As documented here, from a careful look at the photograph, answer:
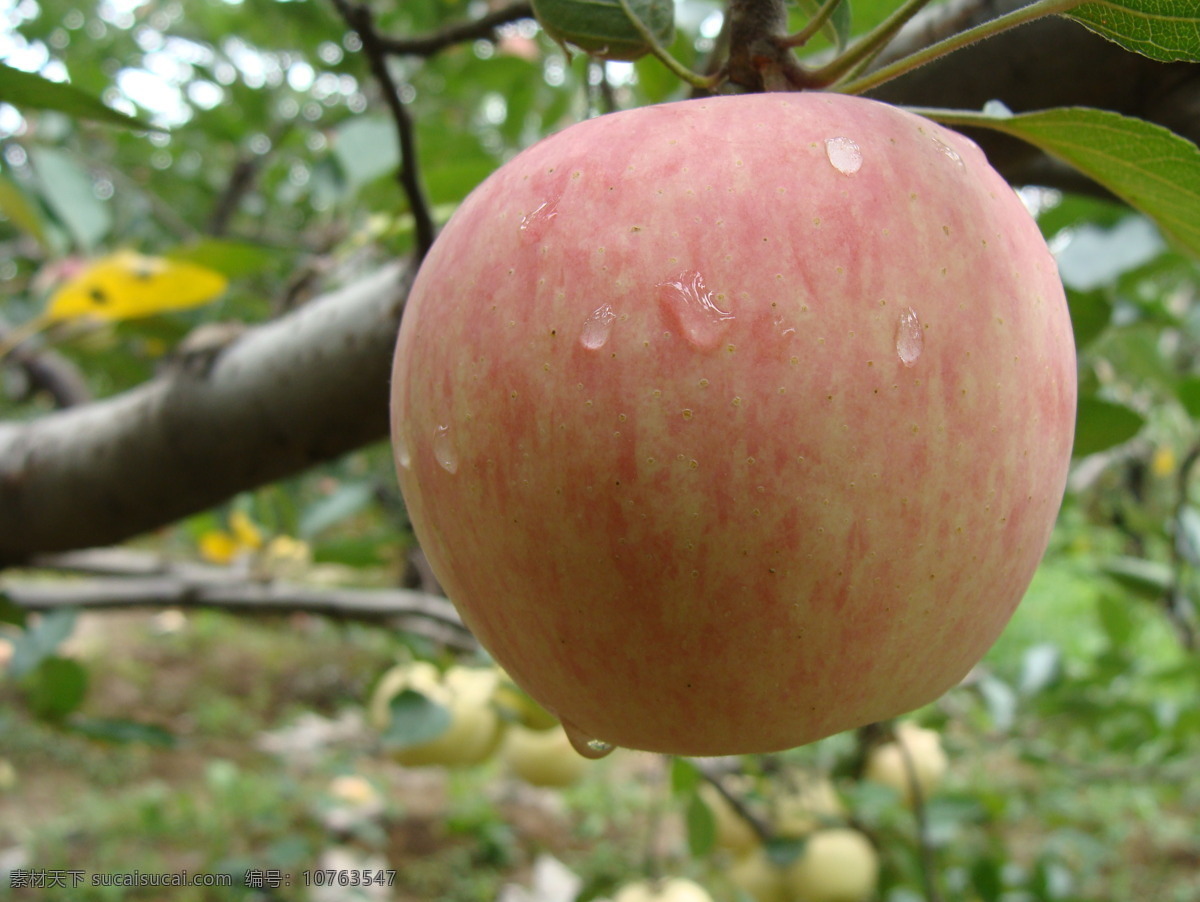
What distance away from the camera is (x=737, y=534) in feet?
0.88

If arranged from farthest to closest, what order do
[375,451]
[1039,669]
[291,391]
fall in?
[375,451]
[1039,669]
[291,391]

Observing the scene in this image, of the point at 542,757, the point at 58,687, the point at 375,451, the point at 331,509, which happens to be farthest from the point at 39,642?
the point at 375,451

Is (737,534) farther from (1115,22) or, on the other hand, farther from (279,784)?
(279,784)

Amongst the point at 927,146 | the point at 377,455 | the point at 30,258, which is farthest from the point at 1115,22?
the point at 377,455

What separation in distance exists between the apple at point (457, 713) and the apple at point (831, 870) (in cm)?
39

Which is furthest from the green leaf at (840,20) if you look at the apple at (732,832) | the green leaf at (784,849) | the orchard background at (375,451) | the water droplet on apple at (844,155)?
the apple at (732,832)

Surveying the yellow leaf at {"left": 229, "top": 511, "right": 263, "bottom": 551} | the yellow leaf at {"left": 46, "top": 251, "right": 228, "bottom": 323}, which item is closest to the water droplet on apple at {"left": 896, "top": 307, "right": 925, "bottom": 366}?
the yellow leaf at {"left": 46, "top": 251, "right": 228, "bottom": 323}

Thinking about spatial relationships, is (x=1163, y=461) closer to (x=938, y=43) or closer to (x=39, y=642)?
(x=938, y=43)

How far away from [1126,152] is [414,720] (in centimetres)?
62

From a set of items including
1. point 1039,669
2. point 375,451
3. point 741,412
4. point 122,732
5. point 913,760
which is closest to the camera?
point 741,412

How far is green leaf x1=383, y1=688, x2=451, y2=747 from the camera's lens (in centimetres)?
71

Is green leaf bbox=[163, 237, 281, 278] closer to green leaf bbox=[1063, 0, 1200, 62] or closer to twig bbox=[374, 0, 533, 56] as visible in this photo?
twig bbox=[374, 0, 533, 56]

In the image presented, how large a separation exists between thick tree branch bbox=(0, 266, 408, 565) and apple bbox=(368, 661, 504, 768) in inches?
14.3

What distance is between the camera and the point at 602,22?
1.15 ft
